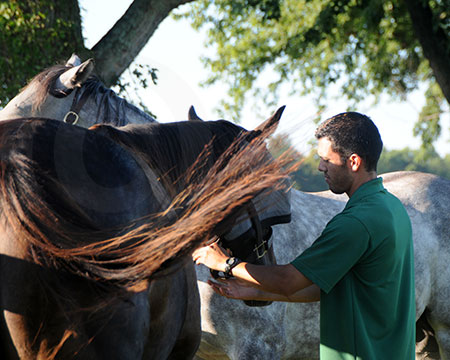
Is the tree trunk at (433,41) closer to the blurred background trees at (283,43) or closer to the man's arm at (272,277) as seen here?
the blurred background trees at (283,43)

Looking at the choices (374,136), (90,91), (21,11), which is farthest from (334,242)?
(21,11)

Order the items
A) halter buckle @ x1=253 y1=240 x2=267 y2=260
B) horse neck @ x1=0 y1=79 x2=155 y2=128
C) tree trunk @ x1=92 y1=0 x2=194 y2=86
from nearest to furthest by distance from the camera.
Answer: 1. halter buckle @ x1=253 y1=240 x2=267 y2=260
2. horse neck @ x1=0 y1=79 x2=155 y2=128
3. tree trunk @ x1=92 y1=0 x2=194 y2=86

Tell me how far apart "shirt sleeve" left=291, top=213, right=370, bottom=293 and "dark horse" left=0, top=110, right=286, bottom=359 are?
42cm

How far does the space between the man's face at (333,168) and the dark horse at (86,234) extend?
0.45 meters

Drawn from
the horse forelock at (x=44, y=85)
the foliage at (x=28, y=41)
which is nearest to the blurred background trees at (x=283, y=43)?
the foliage at (x=28, y=41)

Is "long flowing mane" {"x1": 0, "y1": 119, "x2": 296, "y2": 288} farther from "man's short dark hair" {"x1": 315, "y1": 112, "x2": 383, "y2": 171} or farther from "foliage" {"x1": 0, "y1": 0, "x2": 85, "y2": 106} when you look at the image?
"foliage" {"x1": 0, "y1": 0, "x2": 85, "y2": 106}

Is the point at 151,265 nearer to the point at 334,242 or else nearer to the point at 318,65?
the point at 334,242

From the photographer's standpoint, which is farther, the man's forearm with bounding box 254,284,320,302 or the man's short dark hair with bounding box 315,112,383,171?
the man's forearm with bounding box 254,284,320,302

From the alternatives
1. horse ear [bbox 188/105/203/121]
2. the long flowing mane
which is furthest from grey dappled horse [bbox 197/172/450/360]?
the long flowing mane

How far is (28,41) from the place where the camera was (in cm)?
736

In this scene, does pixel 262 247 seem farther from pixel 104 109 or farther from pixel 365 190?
pixel 104 109

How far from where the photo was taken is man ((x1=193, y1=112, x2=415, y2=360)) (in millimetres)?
2213

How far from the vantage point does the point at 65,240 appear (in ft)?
5.74

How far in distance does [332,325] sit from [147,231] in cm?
92
